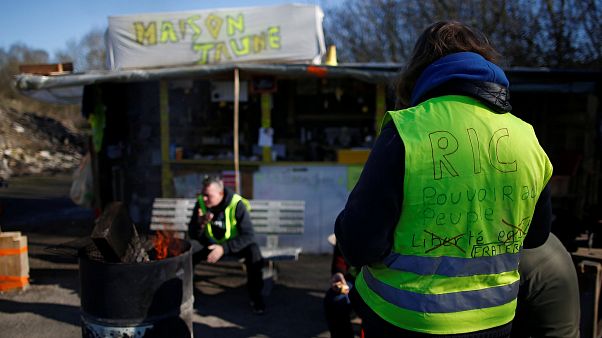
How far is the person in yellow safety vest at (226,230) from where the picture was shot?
449 cm

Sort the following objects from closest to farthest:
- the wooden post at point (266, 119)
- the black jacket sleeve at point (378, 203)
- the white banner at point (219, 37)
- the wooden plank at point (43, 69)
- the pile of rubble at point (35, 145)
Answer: the black jacket sleeve at point (378, 203)
the wooden plank at point (43, 69)
the white banner at point (219, 37)
the wooden post at point (266, 119)
the pile of rubble at point (35, 145)

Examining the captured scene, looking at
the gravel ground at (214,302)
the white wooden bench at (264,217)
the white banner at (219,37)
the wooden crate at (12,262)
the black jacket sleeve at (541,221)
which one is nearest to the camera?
the black jacket sleeve at (541,221)

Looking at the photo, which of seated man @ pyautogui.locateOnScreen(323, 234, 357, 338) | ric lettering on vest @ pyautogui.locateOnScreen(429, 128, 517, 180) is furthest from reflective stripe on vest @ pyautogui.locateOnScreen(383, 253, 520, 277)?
seated man @ pyautogui.locateOnScreen(323, 234, 357, 338)

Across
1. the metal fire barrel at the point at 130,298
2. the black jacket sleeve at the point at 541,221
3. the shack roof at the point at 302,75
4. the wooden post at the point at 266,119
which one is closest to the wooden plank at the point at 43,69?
the shack roof at the point at 302,75

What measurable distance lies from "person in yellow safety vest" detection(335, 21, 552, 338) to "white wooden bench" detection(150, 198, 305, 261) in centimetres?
386

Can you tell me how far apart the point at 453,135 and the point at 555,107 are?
7940mm

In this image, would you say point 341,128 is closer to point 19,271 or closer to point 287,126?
point 287,126

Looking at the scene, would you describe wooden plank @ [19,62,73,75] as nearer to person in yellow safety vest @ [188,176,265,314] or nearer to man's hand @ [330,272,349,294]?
person in yellow safety vest @ [188,176,265,314]

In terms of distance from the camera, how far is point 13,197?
11953mm

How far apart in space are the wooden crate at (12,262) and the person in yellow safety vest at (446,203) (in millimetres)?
4499

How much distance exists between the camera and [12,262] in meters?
4.83

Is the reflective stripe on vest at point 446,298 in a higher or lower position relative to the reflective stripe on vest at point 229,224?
higher

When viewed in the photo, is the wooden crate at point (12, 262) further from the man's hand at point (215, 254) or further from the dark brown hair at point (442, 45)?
the dark brown hair at point (442, 45)

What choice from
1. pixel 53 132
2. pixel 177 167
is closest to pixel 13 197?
pixel 177 167
